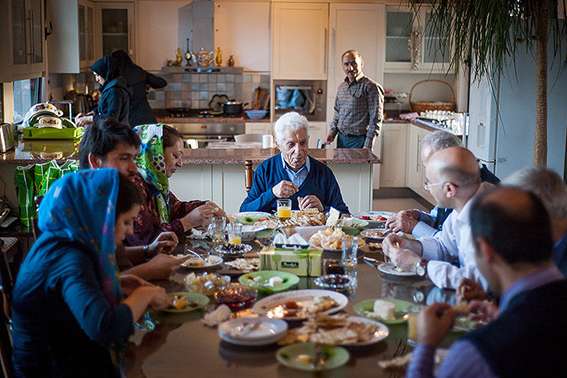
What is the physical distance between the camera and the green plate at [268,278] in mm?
2607

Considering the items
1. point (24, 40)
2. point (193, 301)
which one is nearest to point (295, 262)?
point (193, 301)

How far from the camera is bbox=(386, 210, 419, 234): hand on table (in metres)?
3.47

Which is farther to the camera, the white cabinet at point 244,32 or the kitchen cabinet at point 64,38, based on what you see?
the white cabinet at point 244,32

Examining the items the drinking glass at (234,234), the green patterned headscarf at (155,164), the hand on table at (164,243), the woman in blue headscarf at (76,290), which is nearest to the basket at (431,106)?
the green patterned headscarf at (155,164)

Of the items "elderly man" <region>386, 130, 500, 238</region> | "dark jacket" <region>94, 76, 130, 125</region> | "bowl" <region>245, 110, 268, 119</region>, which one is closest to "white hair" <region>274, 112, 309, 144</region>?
"elderly man" <region>386, 130, 500, 238</region>

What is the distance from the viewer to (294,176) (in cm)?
420

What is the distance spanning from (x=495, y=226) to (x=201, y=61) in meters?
6.98

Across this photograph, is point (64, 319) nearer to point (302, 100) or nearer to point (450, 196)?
point (450, 196)

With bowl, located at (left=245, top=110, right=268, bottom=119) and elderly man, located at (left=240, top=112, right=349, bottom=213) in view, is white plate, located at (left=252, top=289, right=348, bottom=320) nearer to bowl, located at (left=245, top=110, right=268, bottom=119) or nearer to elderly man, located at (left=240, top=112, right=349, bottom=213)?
elderly man, located at (left=240, top=112, right=349, bottom=213)

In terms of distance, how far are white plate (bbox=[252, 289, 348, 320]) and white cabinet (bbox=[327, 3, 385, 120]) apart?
599cm

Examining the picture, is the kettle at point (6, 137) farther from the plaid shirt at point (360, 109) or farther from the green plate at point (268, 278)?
the green plate at point (268, 278)

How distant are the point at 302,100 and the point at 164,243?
5.81 m

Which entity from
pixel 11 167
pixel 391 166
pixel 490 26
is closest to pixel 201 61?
pixel 391 166

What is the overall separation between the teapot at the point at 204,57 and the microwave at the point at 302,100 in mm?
775
